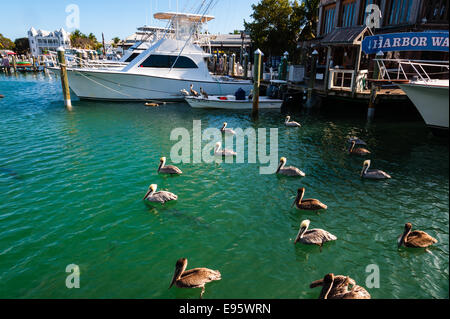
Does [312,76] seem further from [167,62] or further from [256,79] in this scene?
[167,62]

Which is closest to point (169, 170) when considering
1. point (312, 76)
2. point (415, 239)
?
point (415, 239)

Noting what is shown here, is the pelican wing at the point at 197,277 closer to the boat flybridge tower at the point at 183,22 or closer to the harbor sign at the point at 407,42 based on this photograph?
the harbor sign at the point at 407,42

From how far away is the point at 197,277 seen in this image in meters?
5.13

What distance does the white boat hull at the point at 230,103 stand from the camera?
20.7 meters

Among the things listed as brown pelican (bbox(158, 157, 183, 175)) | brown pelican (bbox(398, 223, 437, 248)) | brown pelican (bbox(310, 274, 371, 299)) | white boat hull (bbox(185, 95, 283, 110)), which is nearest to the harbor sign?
brown pelican (bbox(398, 223, 437, 248))

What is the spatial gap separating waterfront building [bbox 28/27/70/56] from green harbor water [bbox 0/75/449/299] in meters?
109

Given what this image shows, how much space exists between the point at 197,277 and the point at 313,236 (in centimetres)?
265

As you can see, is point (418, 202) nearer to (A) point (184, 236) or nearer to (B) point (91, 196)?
(A) point (184, 236)

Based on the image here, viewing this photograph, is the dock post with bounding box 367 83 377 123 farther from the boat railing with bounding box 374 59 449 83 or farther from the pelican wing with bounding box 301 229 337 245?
the pelican wing with bounding box 301 229 337 245

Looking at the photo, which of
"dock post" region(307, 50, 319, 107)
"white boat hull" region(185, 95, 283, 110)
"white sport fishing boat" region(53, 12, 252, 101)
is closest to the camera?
"dock post" region(307, 50, 319, 107)

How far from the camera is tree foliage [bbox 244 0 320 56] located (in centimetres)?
3134
